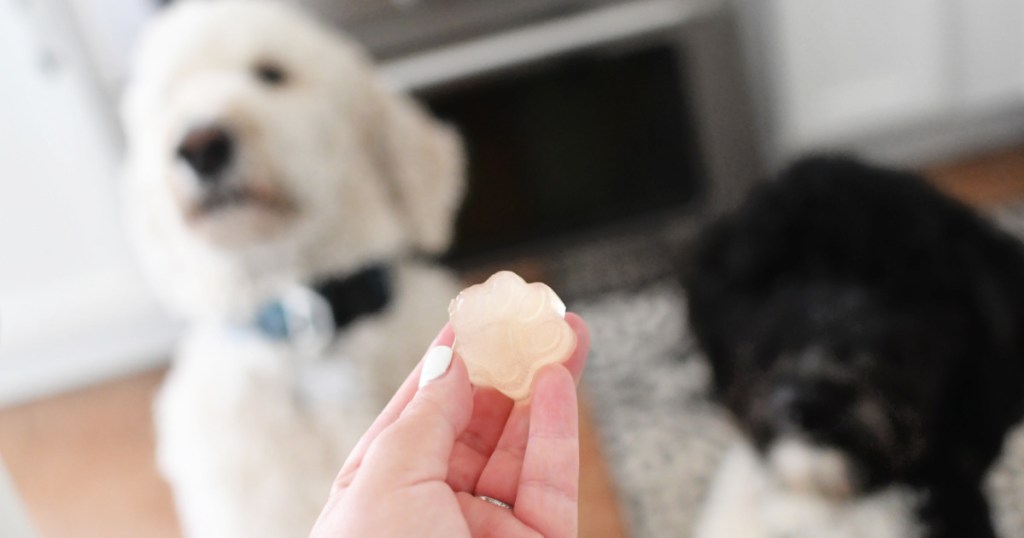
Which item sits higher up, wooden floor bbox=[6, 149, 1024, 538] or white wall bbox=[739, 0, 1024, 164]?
white wall bbox=[739, 0, 1024, 164]

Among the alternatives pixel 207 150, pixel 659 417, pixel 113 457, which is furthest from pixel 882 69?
pixel 113 457

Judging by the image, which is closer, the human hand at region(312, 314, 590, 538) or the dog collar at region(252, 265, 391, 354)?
the human hand at region(312, 314, 590, 538)

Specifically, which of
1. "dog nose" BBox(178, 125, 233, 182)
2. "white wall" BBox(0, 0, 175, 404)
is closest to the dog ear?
"dog nose" BBox(178, 125, 233, 182)

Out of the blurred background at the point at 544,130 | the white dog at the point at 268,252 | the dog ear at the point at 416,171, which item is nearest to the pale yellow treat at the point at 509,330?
the white dog at the point at 268,252

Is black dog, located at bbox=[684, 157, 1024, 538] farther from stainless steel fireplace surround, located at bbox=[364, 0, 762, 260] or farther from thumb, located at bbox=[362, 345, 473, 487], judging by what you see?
stainless steel fireplace surround, located at bbox=[364, 0, 762, 260]

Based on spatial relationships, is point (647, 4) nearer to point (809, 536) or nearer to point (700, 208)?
point (700, 208)

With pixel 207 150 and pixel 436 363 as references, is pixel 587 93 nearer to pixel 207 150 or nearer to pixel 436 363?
pixel 207 150

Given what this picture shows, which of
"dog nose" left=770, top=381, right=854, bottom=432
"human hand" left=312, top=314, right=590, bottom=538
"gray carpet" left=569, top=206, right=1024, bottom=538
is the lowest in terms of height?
"gray carpet" left=569, top=206, right=1024, bottom=538
